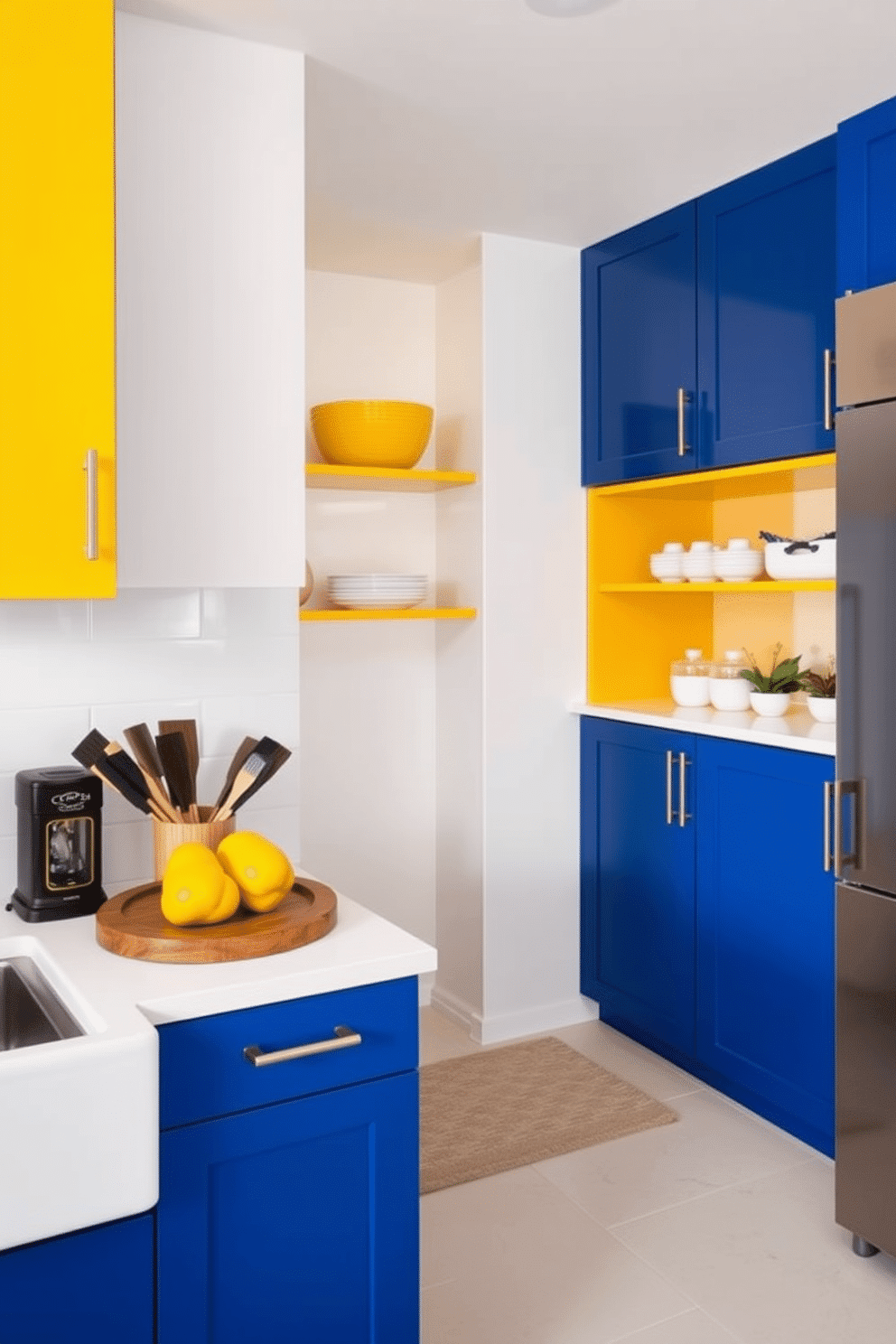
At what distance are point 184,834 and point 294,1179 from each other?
56 cm

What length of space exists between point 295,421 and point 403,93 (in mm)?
756

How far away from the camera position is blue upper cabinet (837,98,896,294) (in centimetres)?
235

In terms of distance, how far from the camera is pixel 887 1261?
2342 mm

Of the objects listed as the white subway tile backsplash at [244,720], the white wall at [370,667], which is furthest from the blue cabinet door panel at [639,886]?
the white subway tile backsplash at [244,720]

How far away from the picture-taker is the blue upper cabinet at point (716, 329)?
268 cm

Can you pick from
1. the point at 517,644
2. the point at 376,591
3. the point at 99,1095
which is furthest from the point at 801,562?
the point at 99,1095

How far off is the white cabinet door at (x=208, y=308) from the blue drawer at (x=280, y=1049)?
2.55ft

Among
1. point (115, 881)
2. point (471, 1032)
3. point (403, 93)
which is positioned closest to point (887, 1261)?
point (471, 1032)

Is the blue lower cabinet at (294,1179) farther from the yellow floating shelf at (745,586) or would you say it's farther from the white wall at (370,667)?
the white wall at (370,667)

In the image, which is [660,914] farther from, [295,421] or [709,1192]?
[295,421]

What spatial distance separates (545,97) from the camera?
2.37 m

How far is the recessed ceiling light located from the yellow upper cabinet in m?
0.71

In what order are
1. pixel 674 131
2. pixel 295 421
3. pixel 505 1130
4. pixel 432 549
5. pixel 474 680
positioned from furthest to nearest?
pixel 432 549
pixel 474 680
pixel 505 1130
pixel 674 131
pixel 295 421

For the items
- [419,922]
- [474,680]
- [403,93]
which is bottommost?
[419,922]
